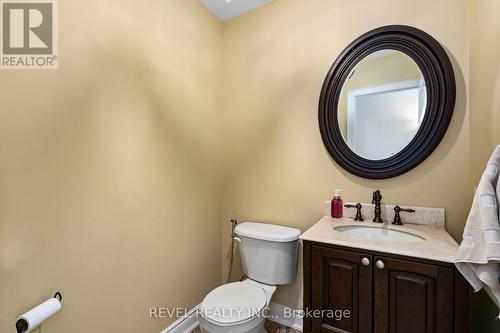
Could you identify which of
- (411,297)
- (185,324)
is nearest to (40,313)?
(185,324)

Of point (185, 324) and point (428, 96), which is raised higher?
point (428, 96)

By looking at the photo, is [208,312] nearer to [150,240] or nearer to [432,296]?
[150,240]

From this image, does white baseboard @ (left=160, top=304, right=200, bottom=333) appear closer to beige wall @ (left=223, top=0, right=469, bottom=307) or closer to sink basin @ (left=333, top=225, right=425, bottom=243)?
beige wall @ (left=223, top=0, right=469, bottom=307)

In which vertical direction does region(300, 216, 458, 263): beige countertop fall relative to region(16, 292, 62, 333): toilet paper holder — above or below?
above

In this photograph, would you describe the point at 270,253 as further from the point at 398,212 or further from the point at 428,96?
the point at 428,96

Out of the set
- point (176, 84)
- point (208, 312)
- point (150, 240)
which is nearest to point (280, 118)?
point (176, 84)

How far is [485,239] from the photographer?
729mm

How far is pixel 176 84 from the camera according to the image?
160cm

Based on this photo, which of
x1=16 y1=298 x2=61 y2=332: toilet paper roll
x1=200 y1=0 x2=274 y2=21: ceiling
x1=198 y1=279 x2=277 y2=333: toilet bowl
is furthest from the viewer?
x1=200 y1=0 x2=274 y2=21: ceiling

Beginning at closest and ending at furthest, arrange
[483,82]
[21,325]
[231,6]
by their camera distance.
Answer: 1. [21,325]
2. [483,82]
3. [231,6]

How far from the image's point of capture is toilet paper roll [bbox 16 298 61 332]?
0.83 meters

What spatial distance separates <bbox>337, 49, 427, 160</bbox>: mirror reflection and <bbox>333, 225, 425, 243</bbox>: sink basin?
0.45 m

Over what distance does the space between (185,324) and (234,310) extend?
0.63 m

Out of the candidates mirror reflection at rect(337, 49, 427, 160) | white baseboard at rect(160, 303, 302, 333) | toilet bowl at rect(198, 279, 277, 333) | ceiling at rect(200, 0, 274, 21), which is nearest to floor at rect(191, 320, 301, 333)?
white baseboard at rect(160, 303, 302, 333)
